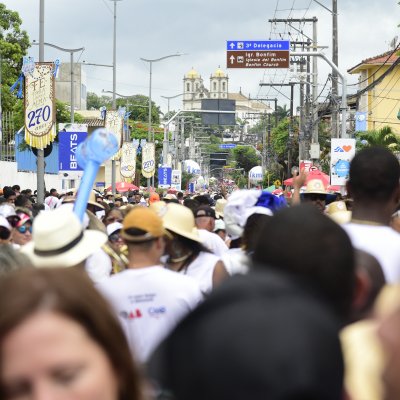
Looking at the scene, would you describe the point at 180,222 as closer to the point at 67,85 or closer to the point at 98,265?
the point at 98,265

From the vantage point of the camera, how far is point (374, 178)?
17.5 feet

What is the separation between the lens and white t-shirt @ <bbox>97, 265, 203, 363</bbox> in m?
5.41

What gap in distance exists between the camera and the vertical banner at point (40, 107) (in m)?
20.0

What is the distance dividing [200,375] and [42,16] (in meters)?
21.9

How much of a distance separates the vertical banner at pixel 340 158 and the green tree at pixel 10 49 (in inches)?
1007

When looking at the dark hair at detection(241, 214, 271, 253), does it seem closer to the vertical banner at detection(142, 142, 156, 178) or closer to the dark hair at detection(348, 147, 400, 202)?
the dark hair at detection(348, 147, 400, 202)

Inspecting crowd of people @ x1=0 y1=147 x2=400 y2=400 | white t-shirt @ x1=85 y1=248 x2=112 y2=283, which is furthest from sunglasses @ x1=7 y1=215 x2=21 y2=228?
crowd of people @ x1=0 y1=147 x2=400 y2=400

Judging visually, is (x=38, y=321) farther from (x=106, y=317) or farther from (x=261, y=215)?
(x=261, y=215)

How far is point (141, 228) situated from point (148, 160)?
146 feet

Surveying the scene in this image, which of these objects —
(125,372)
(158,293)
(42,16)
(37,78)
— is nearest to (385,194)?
(158,293)

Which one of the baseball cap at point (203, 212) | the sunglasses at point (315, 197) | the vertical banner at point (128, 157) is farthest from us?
the vertical banner at point (128, 157)

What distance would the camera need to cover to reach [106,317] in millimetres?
2072

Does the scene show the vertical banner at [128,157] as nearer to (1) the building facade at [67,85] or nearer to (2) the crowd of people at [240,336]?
(2) the crowd of people at [240,336]

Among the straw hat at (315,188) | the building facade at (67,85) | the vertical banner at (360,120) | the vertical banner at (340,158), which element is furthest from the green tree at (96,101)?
the straw hat at (315,188)
